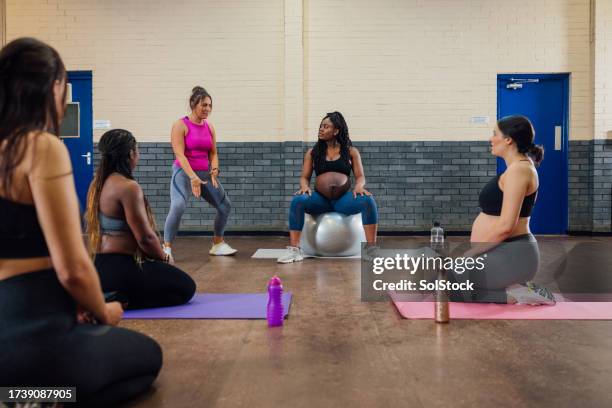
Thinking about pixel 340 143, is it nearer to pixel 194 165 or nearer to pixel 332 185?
pixel 332 185

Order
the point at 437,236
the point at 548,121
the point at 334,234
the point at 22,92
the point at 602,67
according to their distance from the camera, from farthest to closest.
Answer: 1. the point at 548,121
2. the point at 602,67
3. the point at 334,234
4. the point at 437,236
5. the point at 22,92

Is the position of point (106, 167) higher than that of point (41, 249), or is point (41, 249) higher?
point (106, 167)

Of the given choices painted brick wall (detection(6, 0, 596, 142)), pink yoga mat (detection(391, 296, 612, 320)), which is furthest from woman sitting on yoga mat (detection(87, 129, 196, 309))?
painted brick wall (detection(6, 0, 596, 142))

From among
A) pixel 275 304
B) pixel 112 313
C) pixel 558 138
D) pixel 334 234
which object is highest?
pixel 558 138

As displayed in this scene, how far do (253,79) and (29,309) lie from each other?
6.04m

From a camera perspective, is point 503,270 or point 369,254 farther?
point 369,254

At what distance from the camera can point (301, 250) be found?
522 cm

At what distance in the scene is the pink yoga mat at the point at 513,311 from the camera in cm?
288

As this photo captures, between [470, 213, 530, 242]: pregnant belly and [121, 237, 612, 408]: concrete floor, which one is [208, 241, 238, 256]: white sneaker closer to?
[121, 237, 612, 408]: concrete floor

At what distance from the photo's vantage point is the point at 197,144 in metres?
5.16

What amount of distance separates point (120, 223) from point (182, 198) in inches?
88.7

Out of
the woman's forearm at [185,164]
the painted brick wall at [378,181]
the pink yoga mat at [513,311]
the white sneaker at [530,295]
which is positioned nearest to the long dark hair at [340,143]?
the woman's forearm at [185,164]

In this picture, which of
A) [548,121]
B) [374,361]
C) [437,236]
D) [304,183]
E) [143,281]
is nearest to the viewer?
[374,361]

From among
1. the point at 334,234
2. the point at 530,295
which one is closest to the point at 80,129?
the point at 334,234
